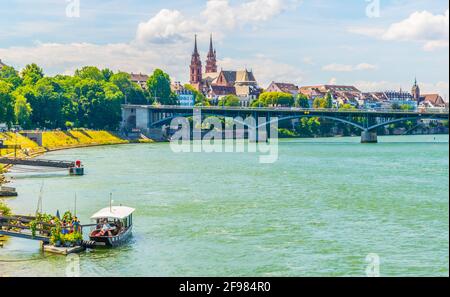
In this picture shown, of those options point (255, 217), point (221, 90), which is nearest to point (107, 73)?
point (221, 90)

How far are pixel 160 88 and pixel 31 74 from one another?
1171 inches

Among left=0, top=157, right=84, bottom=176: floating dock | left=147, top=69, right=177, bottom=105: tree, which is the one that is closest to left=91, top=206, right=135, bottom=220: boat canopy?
left=0, top=157, right=84, bottom=176: floating dock

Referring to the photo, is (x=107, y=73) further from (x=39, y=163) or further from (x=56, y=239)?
(x=56, y=239)

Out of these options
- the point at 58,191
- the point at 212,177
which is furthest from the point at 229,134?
the point at 58,191

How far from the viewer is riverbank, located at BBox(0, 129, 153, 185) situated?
240 ft

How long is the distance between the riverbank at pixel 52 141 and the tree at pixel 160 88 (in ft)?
88.0

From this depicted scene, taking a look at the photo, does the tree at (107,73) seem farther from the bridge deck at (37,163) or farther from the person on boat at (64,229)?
the person on boat at (64,229)

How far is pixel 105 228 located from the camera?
26.3 m

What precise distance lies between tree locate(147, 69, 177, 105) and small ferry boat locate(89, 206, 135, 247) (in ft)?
361

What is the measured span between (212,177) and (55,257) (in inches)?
1165

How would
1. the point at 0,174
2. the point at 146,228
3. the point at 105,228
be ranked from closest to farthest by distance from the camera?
the point at 105,228, the point at 146,228, the point at 0,174

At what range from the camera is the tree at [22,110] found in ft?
286
